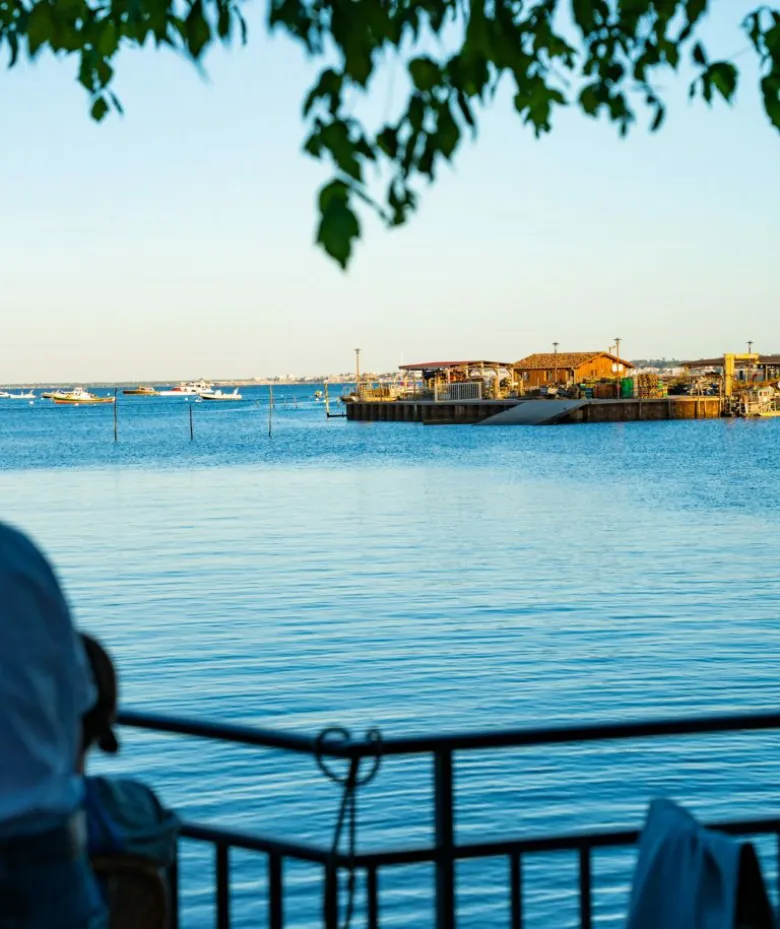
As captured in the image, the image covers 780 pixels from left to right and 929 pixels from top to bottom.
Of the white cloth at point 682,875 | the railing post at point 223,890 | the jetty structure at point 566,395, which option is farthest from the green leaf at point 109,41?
the jetty structure at point 566,395

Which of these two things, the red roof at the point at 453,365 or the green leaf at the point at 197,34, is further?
the red roof at the point at 453,365

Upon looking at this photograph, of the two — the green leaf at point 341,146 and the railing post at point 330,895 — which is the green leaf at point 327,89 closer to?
the green leaf at point 341,146

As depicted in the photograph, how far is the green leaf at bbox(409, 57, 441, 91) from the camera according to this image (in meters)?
3.59

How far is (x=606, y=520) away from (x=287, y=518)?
10.7 m

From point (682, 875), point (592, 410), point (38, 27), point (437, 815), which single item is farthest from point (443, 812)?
point (592, 410)

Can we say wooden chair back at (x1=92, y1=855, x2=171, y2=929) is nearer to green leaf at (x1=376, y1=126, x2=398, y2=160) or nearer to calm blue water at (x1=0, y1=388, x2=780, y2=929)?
green leaf at (x1=376, y1=126, x2=398, y2=160)

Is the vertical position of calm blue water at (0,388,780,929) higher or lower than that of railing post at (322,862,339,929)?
lower

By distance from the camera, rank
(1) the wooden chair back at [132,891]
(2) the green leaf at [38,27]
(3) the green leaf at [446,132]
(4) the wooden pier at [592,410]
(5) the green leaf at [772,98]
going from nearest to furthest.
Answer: (1) the wooden chair back at [132,891]
(3) the green leaf at [446,132]
(2) the green leaf at [38,27]
(5) the green leaf at [772,98]
(4) the wooden pier at [592,410]

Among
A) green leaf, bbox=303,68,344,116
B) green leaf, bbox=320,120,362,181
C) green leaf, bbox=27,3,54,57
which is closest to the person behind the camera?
green leaf, bbox=320,120,362,181

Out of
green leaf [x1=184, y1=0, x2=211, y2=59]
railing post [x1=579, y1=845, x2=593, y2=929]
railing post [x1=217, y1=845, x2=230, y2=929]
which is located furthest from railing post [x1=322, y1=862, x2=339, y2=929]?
green leaf [x1=184, y1=0, x2=211, y2=59]

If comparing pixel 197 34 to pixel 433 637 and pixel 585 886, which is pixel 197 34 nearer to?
pixel 585 886

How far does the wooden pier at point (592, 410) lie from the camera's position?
131750mm

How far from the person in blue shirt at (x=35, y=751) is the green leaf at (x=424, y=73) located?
1.83 meters

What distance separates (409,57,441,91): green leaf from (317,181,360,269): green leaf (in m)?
0.76
